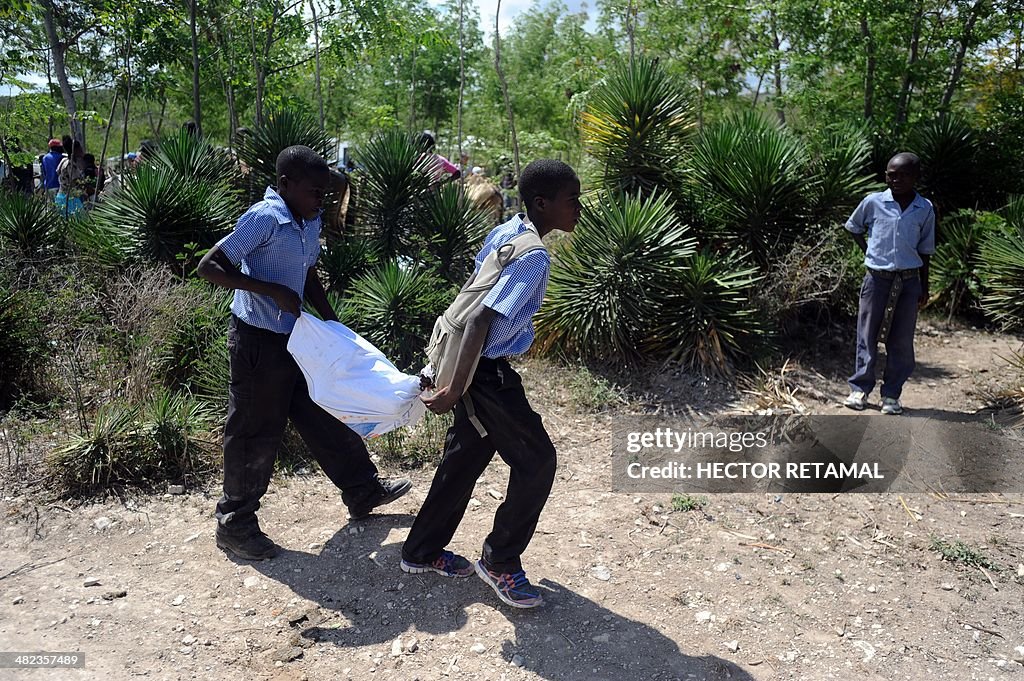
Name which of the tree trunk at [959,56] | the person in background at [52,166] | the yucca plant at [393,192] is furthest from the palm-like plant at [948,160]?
the person in background at [52,166]

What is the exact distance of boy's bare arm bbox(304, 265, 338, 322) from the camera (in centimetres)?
412

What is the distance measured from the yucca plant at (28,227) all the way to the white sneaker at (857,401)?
632cm

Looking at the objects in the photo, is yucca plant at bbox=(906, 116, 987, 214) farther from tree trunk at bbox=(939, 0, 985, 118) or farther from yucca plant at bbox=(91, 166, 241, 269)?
yucca plant at bbox=(91, 166, 241, 269)

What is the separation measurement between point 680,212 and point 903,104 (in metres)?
4.61

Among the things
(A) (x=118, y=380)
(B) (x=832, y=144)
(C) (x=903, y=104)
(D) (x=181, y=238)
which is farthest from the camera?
(C) (x=903, y=104)

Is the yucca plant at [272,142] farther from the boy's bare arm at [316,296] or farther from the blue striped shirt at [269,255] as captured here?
the blue striped shirt at [269,255]

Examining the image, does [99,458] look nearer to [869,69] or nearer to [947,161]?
[947,161]

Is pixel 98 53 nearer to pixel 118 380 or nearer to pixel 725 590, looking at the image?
pixel 118 380

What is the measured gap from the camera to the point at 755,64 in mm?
11180

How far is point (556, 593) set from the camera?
3.87 m

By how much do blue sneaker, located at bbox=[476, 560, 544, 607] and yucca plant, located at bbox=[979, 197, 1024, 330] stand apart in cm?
588

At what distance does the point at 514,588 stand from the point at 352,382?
3.64 feet

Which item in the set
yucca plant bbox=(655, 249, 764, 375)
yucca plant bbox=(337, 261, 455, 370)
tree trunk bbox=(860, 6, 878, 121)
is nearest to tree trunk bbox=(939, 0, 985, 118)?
tree trunk bbox=(860, 6, 878, 121)

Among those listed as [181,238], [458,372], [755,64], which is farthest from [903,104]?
[458,372]
